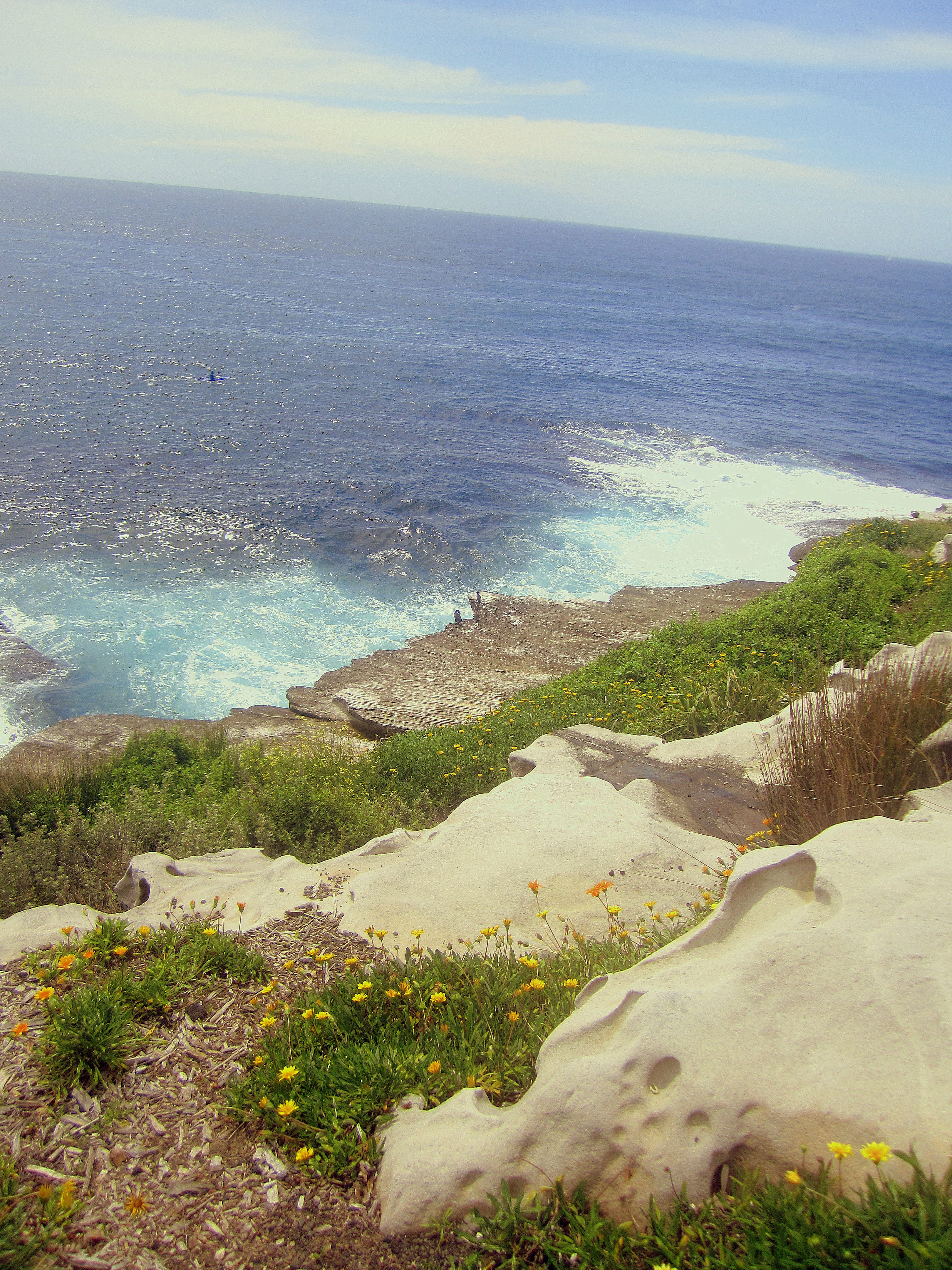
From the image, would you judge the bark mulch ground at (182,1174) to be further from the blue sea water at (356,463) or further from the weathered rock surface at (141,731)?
the blue sea water at (356,463)

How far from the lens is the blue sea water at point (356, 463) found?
793 inches

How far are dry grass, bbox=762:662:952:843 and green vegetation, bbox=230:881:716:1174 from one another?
1156 millimetres

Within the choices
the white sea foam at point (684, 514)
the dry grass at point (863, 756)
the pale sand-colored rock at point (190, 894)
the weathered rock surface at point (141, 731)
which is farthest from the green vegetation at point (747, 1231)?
the white sea foam at point (684, 514)

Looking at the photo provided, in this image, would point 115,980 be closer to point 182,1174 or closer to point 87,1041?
point 87,1041

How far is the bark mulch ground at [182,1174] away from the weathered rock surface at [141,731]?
8.35 metres

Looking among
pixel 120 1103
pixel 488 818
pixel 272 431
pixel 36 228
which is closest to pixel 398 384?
pixel 272 431

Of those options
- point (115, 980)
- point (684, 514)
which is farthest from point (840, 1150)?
point (684, 514)

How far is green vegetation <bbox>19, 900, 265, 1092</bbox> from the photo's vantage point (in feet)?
12.1

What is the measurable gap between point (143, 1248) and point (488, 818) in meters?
3.89

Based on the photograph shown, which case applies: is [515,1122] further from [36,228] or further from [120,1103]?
[36,228]

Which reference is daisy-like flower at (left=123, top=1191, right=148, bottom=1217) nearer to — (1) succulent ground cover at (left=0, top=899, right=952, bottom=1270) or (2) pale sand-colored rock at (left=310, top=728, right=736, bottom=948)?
(1) succulent ground cover at (left=0, top=899, right=952, bottom=1270)

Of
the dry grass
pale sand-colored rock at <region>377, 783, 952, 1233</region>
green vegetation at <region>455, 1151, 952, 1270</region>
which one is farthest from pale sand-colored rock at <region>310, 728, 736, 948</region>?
green vegetation at <region>455, 1151, 952, 1270</region>

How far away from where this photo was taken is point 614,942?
15.2 ft

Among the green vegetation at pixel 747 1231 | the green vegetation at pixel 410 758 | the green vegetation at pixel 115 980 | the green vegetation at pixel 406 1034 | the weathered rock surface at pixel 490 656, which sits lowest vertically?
the weathered rock surface at pixel 490 656
